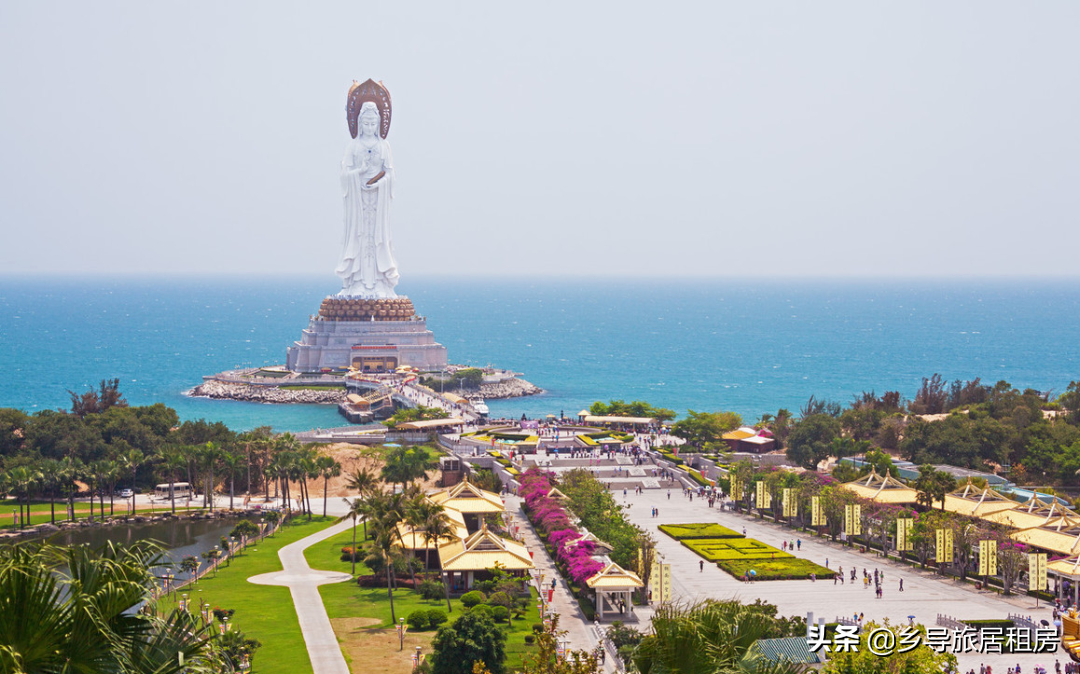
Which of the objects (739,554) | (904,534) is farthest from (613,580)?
(904,534)

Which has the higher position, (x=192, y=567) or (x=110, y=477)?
(x=110, y=477)

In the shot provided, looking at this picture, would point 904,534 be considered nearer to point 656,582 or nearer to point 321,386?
point 656,582

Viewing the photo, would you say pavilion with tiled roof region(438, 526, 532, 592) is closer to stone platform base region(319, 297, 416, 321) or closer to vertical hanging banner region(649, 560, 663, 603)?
vertical hanging banner region(649, 560, 663, 603)

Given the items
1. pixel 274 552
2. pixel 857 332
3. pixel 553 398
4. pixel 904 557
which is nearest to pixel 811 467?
pixel 904 557

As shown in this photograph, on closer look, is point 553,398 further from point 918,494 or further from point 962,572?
point 962,572

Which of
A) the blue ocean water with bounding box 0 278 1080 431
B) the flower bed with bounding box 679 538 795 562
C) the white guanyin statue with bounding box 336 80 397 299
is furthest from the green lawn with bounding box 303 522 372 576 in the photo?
the white guanyin statue with bounding box 336 80 397 299
